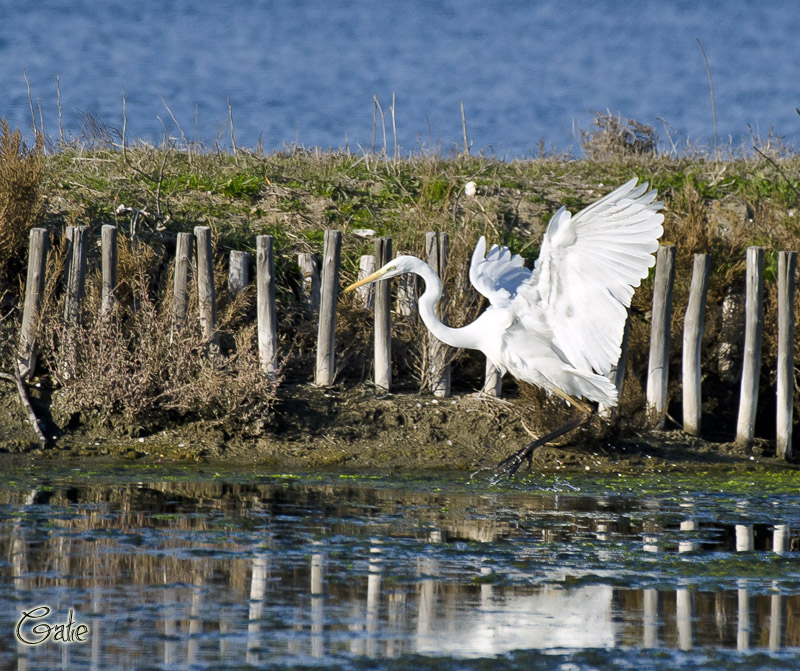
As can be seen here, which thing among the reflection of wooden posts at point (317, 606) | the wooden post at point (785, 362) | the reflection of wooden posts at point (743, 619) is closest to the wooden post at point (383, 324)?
the wooden post at point (785, 362)

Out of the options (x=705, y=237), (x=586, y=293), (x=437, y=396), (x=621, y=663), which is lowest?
(x=621, y=663)

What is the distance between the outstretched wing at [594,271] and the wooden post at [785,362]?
257 centimetres

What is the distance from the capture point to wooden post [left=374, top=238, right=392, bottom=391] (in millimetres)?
11023

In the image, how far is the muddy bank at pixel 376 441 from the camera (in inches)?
400

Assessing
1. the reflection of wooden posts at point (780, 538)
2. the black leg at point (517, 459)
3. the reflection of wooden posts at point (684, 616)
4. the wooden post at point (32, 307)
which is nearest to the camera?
the reflection of wooden posts at point (684, 616)

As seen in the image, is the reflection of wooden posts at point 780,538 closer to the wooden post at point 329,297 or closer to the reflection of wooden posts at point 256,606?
the reflection of wooden posts at point 256,606

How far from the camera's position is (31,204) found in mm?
11711

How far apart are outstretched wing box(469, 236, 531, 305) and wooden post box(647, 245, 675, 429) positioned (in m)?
1.65

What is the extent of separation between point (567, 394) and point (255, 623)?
5.54 meters

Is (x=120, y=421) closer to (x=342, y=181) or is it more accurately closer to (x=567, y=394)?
(x=567, y=394)

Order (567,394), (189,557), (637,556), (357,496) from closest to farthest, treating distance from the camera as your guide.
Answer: (189,557) → (637,556) → (357,496) → (567,394)

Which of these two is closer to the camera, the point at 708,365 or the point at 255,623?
the point at 255,623

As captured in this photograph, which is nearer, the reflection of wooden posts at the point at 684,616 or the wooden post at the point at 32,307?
the reflection of wooden posts at the point at 684,616

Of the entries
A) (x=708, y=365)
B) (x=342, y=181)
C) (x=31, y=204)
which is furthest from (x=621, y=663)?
(x=342, y=181)
